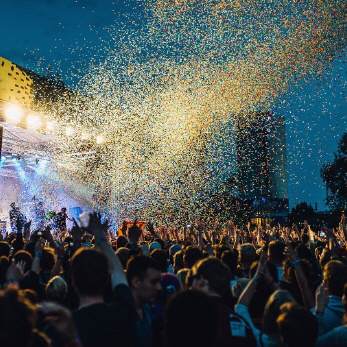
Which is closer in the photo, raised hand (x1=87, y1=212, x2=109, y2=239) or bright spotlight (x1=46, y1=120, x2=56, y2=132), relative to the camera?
raised hand (x1=87, y1=212, x2=109, y2=239)

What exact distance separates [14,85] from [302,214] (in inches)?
1436

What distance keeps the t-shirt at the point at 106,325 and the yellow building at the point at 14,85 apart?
1451 cm

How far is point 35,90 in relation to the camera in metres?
18.0

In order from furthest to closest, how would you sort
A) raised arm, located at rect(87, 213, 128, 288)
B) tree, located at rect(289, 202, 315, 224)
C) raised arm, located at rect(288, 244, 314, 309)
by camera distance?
tree, located at rect(289, 202, 315, 224) < raised arm, located at rect(288, 244, 314, 309) < raised arm, located at rect(87, 213, 128, 288)

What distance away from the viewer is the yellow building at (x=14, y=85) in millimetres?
16022

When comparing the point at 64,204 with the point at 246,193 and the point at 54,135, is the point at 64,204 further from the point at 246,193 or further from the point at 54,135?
the point at 246,193

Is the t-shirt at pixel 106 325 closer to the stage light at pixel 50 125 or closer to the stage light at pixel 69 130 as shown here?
the stage light at pixel 50 125

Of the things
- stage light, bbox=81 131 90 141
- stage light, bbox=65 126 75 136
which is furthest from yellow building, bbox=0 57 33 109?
stage light, bbox=81 131 90 141

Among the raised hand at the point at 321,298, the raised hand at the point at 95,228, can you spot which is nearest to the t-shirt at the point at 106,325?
the raised hand at the point at 95,228

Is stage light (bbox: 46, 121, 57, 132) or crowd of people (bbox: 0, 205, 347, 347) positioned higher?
stage light (bbox: 46, 121, 57, 132)

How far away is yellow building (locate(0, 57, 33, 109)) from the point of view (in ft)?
52.6

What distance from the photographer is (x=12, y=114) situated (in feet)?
50.8

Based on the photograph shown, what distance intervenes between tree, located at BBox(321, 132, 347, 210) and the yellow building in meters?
28.2

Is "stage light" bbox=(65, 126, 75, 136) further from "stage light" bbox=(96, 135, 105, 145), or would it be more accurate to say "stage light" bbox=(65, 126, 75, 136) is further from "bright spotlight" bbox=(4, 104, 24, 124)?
"bright spotlight" bbox=(4, 104, 24, 124)
